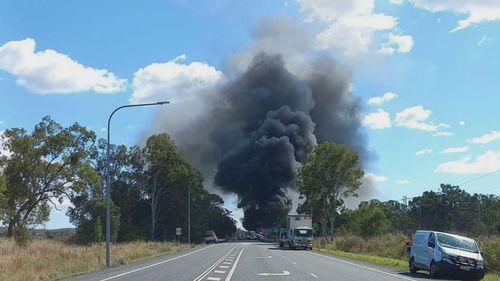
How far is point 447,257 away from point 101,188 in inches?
2794

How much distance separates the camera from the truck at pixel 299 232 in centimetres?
6291

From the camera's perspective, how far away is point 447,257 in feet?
81.1

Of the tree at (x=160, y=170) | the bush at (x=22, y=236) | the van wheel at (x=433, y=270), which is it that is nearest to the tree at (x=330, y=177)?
the tree at (x=160, y=170)

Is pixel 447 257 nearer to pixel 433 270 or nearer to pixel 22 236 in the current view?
pixel 433 270

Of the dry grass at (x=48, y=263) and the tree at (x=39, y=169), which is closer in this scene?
the dry grass at (x=48, y=263)

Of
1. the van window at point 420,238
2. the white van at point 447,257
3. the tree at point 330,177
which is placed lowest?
the white van at point 447,257

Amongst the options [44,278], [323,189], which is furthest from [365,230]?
[44,278]

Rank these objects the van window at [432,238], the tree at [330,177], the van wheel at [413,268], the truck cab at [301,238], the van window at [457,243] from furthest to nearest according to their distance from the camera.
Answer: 1. the tree at [330,177]
2. the truck cab at [301,238]
3. the van wheel at [413,268]
4. the van window at [432,238]
5. the van window at [457,243]

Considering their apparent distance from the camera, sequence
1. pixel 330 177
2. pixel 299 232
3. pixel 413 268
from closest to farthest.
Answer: pixel 413 268 → pixel 299 232 → pixel 330 177

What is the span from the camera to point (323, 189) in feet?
265

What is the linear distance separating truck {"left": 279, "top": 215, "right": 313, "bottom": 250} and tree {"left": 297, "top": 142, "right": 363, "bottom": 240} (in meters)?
16.3

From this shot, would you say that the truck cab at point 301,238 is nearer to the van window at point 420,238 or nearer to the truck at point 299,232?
the truck at point 299,232

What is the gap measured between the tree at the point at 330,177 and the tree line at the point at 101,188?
1903cm

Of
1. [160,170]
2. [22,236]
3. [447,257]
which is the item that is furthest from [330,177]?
[447,257]
